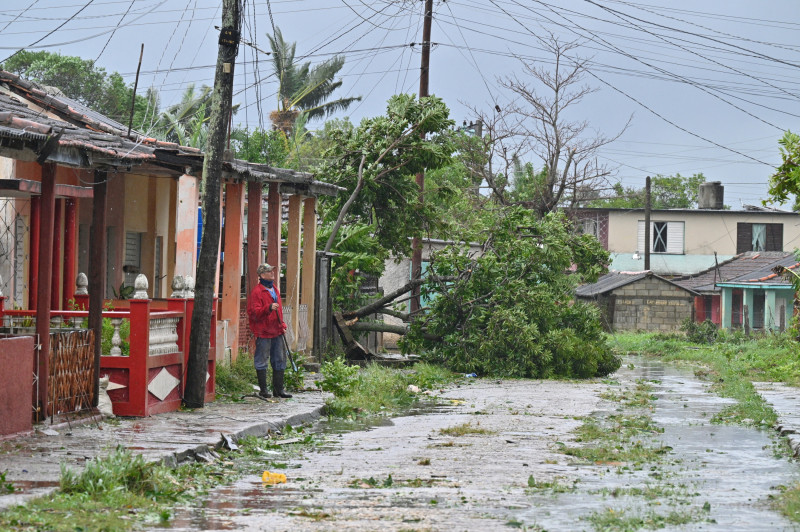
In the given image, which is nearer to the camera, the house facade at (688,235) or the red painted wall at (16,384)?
the red painted wall at (16,384)

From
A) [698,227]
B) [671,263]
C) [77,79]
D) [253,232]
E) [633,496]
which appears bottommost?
[633,496]

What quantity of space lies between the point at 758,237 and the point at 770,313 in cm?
1424

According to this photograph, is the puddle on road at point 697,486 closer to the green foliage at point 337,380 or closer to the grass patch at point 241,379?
the green foliage at point 337,380

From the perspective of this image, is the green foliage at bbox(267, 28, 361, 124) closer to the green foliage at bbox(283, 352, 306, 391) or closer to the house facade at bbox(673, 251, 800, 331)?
the house facade at bbox(673, 251, 800, 331)

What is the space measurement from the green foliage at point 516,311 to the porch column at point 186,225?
7281 millimetres

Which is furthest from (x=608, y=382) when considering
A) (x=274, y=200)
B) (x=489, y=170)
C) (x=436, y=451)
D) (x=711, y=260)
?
(x=711, y=260)

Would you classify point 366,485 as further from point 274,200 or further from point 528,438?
point 274,200

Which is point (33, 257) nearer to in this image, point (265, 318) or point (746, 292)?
point (265, 318)

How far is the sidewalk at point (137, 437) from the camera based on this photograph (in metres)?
9.05

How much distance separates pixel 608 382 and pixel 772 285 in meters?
23.7

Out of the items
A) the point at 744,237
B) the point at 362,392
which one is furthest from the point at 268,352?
the point at 744,237

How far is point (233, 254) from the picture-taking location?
19234 mm

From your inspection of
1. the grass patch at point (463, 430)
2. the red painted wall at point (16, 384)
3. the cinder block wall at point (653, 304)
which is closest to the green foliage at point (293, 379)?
the grass patch at point (463, 430)

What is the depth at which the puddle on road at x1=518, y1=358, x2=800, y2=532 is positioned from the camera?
784 centimetres
